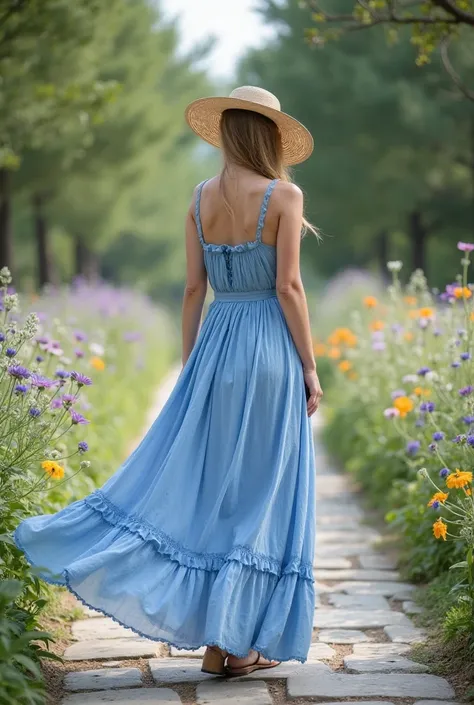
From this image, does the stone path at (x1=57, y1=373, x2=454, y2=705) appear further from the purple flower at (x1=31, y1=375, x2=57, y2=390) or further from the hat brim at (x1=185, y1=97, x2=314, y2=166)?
the hat brim at (x1=185, y1=97, x2=314, y2=166)

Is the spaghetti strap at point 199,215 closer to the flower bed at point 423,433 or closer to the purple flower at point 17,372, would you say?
the purple flower at point 17,372

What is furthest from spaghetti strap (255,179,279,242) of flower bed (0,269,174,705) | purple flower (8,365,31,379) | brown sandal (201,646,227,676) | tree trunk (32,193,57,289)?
tree trunk (32,193,57,289)

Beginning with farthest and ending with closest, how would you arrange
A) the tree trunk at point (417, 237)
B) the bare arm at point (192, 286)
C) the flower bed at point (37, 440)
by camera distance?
the tree trunk at point (417, 237)
the bare arm at point (192, 286)
the flower bed at point (37, 440)

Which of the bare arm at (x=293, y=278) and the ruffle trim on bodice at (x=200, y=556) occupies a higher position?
the bare arm at (x=293, y=278)

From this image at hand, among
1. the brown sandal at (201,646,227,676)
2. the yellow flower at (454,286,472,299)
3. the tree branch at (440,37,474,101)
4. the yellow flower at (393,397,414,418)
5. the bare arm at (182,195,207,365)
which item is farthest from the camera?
the tree branch at (440,37,474,101)

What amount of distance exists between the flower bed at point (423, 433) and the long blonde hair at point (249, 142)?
4.13 ft

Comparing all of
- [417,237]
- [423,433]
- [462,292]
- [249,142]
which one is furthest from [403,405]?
[417,237]

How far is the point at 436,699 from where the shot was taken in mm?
3424

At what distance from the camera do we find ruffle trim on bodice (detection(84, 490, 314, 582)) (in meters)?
3.57

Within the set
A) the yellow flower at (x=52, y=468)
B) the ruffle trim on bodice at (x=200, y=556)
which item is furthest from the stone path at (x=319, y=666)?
the yellow flower at (x=52, y=468)

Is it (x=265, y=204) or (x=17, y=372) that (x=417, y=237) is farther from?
(x=17, y=372)

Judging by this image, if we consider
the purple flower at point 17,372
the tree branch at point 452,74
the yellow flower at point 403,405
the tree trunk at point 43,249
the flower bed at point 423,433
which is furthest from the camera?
the tree trunk at point 43,249

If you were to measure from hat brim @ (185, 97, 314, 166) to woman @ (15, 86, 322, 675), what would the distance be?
12 millimetres

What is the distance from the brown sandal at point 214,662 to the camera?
3.70 metres
